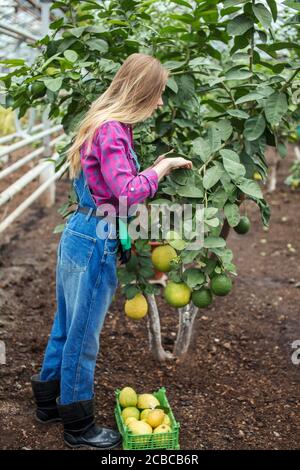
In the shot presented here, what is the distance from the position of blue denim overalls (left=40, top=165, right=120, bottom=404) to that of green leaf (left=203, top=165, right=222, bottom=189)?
1.14 feet

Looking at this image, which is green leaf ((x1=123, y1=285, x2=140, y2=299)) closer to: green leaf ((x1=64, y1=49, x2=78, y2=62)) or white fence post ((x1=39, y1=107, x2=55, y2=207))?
green leaf ((x1=64, y1=49, x2=78, y2=62))

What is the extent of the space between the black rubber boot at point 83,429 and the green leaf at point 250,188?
36.9 inches

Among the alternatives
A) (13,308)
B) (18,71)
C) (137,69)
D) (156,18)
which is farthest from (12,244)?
(137,69)

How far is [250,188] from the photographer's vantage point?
1.93 metres

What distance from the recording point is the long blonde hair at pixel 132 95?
1.80m

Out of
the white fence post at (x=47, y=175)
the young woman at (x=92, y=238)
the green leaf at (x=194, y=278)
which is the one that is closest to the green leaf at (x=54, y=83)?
the young woman at (x=92, y=238)

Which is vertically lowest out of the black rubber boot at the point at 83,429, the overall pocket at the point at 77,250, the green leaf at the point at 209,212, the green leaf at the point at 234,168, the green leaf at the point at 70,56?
the black rubber boot at the point at 83,429

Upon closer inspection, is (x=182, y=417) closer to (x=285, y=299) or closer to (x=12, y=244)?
(x=285, y=299)

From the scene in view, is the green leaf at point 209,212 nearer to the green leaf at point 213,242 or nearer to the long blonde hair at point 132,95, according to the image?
the green leaf at point 213,242

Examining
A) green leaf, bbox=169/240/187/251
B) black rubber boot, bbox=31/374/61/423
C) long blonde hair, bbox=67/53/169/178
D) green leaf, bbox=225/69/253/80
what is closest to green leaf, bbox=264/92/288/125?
green leaf, bbox=225/69/253/80

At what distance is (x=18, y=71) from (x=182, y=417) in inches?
59.1

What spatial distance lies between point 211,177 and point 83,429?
40.4 inches
